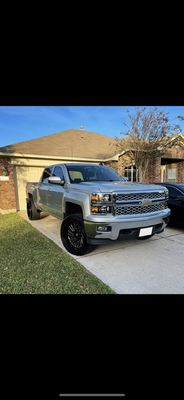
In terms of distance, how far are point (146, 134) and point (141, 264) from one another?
845 cm

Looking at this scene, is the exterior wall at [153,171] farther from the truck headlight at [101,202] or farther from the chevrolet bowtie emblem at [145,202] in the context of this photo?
the truck headlight at [101,202]

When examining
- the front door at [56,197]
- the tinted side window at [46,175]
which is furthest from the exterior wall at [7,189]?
the front door at [56,197]

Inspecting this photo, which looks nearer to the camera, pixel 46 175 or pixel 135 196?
pixel 135 196

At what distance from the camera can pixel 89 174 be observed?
509 centimetres

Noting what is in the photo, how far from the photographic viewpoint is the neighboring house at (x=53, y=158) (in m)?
9.72

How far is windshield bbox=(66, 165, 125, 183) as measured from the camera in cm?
491

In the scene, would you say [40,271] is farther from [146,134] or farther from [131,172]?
[131,172]

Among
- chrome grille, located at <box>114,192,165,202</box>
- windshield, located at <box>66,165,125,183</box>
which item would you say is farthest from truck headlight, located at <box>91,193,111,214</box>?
windshield, located at <box>66,165,125,183</box>

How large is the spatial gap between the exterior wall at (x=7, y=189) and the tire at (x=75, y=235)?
6.31 metres

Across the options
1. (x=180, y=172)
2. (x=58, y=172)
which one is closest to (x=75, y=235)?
→ (x=58, y=172)

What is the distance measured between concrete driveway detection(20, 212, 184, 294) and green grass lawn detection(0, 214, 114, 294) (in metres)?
0.25

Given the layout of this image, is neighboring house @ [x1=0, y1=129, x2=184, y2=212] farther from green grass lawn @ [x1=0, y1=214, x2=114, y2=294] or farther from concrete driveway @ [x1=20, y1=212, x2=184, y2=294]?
concrete driveway @ [x1=20, y1=212, x2=184, y2=294]
